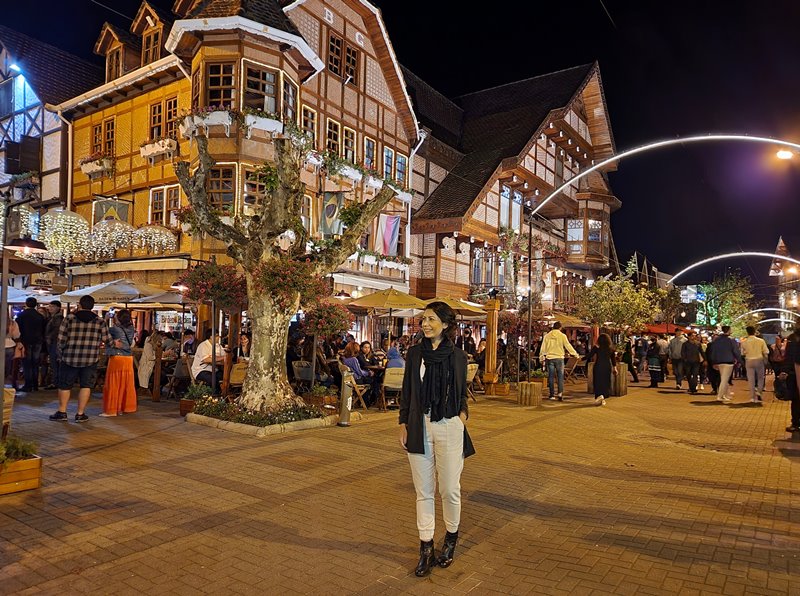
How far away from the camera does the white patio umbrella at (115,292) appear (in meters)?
14.3

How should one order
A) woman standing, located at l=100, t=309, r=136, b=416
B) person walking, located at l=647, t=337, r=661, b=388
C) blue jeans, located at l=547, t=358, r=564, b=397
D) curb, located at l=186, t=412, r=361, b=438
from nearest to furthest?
curb, located at l=186, t=412, r=361, b=438 < woman standing, located at l=100, t=309, r=136, b=416 < blue jeans, located at l=547, t=358, r=564, b=397 < person walking, located at l=647, t=337, r=661, b=388

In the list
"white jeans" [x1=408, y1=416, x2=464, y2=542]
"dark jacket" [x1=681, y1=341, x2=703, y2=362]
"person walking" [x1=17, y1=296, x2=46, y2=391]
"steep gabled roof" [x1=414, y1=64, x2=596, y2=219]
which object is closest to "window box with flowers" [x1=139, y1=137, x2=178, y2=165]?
"person walking" [x1=17, y1=296, x2=46, y2=391]

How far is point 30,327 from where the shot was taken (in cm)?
1277

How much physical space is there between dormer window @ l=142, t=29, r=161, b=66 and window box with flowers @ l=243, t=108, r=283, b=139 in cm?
601

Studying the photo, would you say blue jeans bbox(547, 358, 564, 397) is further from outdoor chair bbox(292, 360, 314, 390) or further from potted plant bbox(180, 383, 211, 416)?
potted plant bbox(180, 383, 211, 416)

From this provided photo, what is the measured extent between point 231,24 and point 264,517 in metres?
16.9

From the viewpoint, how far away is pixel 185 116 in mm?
18625

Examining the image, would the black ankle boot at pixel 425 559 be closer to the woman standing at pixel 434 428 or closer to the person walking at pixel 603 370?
the woman standing at pixel 434 428

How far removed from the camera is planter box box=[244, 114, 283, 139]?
18469mm

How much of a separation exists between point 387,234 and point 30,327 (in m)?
13.7

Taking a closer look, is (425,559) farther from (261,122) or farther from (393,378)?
(261,122)

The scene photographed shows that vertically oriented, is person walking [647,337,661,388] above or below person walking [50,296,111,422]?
below

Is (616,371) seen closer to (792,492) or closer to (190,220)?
(792,492)

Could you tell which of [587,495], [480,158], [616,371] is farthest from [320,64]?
[587,495]
